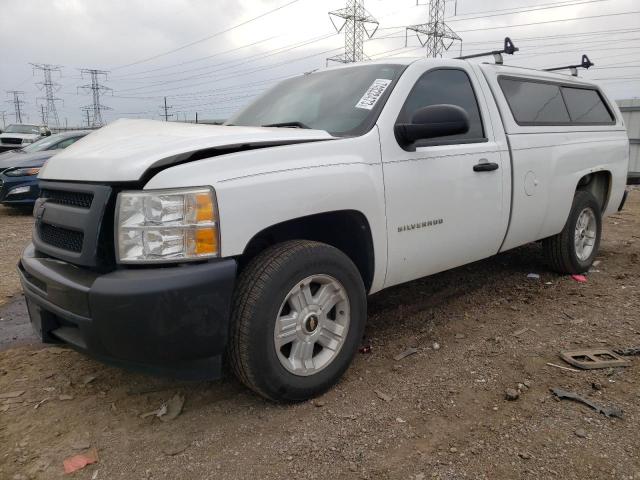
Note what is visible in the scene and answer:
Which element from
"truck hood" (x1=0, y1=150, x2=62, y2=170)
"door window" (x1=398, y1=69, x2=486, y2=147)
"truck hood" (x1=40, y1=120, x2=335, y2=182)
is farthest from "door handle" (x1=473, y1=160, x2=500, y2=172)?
"truck hood" (x1=0, y1=150, x2=62, y2=170)

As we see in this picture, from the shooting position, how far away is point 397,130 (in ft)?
10.0

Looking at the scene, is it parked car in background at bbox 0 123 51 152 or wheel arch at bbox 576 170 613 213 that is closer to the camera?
wheel arch at bbox 576 170 613 213

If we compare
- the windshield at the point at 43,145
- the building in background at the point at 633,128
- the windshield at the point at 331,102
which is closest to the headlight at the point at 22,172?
the windshield at the point at 43,145

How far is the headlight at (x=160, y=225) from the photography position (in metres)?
2.22

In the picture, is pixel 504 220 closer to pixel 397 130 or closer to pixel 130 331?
pixel 397 130

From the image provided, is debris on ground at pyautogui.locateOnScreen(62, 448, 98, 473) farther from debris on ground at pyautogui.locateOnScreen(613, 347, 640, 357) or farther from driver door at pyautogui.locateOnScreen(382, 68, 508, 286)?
debris on ground at pyautogui.locateOnScreen(613, 347, 640, 357)

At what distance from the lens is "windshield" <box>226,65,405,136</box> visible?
310 cm

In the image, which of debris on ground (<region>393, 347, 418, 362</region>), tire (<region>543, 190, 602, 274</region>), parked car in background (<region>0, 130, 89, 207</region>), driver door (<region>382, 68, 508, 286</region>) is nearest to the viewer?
driver door (<region>382, 68, 508, 286</region>)

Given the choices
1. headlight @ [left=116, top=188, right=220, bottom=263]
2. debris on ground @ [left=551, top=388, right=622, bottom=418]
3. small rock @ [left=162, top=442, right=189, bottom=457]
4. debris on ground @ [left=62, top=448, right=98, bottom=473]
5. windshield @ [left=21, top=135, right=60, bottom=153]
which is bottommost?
debris on ground @ [left=551, top=388, right=622, bottom=418]

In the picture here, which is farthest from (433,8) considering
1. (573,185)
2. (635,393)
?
(635,393)

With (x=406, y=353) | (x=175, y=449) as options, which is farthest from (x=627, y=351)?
(x=175, y=449)

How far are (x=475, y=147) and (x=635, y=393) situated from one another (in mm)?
1782

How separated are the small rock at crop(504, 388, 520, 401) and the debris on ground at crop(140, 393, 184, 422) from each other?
175 cm

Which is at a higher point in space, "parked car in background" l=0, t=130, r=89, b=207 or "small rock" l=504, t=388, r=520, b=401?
"parked car in background" l=0, t=130, r=89, b=207
